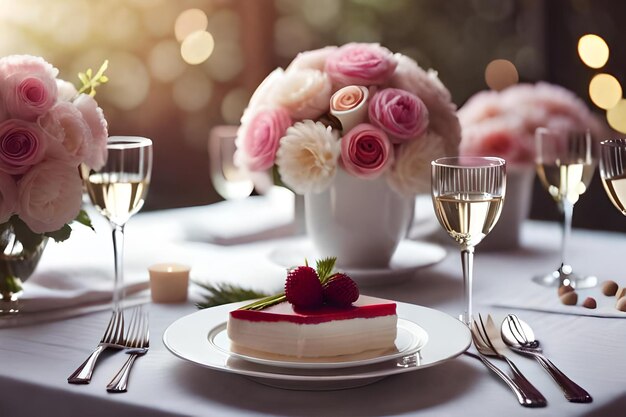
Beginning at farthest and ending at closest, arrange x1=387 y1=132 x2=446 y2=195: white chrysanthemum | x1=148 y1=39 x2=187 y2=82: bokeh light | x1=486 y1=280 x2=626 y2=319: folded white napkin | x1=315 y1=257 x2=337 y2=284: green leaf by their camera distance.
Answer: x1=148 y1=39 x2=187 y2=82: bokeh light → x1=387 y1=132 x2=446 y2=195: white chrysanthemum → x1=486 y1=280 x2=626 y2=319: folded white napkin → x1=315 y1=257 x2=337 y2=284: green leaf

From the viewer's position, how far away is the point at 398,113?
53.7 inches

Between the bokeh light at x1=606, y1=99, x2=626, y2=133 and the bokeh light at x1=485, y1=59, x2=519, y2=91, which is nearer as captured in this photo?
the bokeh light at x1=606, y1=99, x2=626, y2=133

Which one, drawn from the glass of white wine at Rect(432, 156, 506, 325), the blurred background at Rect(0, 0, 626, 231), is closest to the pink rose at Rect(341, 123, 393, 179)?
the glass of white wine at Rect(432, 156, 506, 325)

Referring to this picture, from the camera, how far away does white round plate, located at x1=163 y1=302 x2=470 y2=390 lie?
0.91 metres

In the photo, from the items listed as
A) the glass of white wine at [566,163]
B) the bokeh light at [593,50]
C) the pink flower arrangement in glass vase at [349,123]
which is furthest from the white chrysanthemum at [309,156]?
the bokeh light at [593,50]

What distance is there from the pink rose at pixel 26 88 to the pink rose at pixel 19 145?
0.02 m

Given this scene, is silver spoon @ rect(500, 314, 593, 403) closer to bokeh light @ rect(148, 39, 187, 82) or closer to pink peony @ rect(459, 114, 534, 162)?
pink peony @ rect(459, 114, 534, 162)

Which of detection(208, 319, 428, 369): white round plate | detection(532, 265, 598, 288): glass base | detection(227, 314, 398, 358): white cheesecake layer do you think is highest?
detection(227, 314, 398, 358): white cheesecake layer

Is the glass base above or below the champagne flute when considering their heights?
below

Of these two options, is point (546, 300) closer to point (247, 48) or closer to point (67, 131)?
point (67, 131)

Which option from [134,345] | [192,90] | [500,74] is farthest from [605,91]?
[134,345]

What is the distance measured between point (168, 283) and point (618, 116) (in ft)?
7.63

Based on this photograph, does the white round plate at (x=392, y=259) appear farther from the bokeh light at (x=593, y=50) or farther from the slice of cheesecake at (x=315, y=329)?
the bokeh light at (x=593, y=50)

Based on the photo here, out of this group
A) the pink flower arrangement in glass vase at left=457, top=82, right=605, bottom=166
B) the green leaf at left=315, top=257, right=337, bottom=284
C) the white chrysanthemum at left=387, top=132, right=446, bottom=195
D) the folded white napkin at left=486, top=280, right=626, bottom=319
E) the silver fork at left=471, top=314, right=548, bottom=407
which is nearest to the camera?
the silver fork at left=471, top=314, right=548, bottom=407
